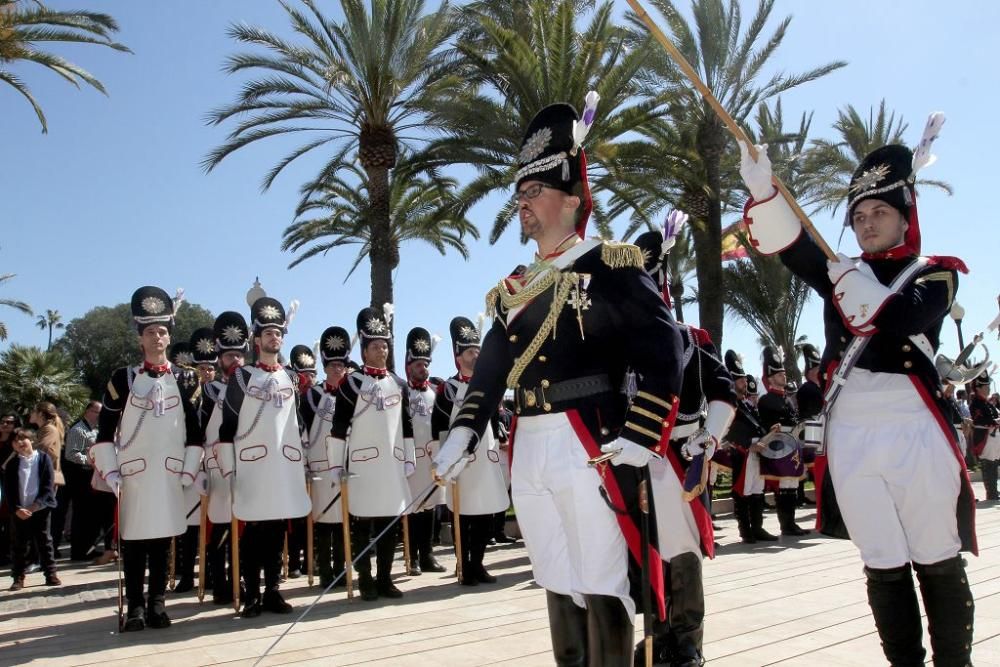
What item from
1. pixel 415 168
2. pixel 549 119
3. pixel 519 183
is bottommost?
pixel 519 183

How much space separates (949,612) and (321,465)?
6.26m

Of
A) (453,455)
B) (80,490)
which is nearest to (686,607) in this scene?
(453,455)

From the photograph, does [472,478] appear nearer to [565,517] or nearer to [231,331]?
[231,331]

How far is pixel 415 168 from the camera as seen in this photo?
16750mm

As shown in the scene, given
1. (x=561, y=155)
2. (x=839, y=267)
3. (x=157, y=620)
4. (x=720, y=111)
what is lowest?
(x=157, y=620)

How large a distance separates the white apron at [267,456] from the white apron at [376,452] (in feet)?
2.12

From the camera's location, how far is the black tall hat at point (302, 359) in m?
11.0

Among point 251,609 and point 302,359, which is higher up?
point 302,359

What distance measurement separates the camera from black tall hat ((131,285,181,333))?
6520 mm

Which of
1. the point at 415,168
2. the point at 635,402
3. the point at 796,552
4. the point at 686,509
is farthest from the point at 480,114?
the point at 635,402

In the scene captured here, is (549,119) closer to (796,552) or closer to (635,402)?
(635,402)

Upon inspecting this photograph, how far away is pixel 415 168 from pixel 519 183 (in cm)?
1338

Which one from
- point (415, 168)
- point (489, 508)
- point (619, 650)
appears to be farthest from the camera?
point (415, 168)

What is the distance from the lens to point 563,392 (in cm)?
336
